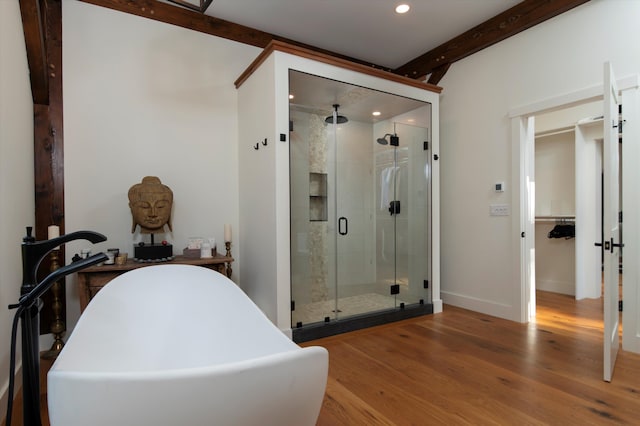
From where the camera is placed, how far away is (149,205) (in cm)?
285

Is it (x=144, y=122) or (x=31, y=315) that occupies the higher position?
(x=144, y=122)

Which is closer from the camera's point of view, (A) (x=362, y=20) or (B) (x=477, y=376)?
(B) (x=477, y=376)

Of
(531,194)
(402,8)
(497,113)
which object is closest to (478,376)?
(531,194)

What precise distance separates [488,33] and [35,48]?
13.5 feet

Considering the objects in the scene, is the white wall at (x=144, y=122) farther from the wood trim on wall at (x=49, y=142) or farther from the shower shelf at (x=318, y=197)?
the shower shelf at (x=318, y=197)

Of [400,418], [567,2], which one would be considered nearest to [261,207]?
[400,418]

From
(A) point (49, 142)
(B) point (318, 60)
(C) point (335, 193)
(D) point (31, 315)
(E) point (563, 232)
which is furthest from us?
(E) point (563, 232)

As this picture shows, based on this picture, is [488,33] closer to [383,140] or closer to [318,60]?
[383,140]

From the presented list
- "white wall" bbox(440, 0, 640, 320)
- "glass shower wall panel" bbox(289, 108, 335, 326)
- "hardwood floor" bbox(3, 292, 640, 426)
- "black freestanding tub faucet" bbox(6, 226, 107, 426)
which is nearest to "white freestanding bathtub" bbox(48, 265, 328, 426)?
"black freestanding tub faucet" bbox(6, 226, 107, 426)

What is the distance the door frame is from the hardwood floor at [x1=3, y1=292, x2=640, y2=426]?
0.28 meters

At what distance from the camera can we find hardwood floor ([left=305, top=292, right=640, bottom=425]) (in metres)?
1.83

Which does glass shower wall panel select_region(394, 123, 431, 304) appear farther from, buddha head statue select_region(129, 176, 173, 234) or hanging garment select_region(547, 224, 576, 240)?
buddha head statue select_region(129, 176, 173, 234)

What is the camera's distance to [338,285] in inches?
141

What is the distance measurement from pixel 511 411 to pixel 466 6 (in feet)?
11.5
